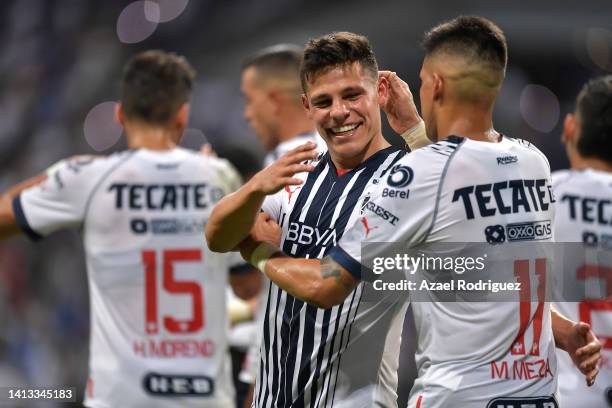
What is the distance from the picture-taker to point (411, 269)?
3.40 m

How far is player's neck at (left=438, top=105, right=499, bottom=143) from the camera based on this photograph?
337 centimetres

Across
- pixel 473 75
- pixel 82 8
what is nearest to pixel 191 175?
pixel 473 75

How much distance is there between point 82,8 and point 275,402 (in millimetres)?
8859

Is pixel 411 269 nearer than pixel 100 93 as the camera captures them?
Yes

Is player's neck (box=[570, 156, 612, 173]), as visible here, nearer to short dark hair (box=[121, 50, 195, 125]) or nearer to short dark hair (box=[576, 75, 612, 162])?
short dark hair (box=[576, 75, 612, 162])

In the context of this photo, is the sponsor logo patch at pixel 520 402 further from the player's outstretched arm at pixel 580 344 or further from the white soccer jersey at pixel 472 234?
the player's outstretched arm at pixel 580 344

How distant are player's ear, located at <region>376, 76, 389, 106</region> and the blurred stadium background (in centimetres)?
345

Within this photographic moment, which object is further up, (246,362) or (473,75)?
(473,75)

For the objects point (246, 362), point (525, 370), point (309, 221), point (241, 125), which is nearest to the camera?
point (525, 370)

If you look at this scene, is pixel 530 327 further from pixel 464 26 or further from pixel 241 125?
pixel 241 125

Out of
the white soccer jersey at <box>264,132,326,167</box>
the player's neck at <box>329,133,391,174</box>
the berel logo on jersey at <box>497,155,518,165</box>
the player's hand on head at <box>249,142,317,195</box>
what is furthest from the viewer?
the white soccer jersey at <box>264,132,326,167</box>

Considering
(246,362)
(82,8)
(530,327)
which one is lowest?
(246,362)

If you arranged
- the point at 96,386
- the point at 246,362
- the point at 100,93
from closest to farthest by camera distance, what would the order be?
the point at 96,386, the point at 246,362, the point at 100,93

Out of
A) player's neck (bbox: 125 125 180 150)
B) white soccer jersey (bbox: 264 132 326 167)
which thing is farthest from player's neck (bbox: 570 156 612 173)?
player's neck (bbox: 125 125 180 150)
